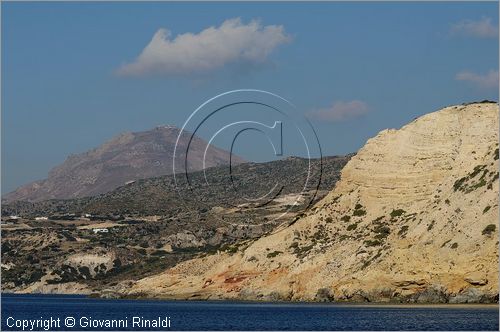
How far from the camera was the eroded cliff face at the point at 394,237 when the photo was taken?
116750mm

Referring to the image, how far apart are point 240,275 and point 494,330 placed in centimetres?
7843

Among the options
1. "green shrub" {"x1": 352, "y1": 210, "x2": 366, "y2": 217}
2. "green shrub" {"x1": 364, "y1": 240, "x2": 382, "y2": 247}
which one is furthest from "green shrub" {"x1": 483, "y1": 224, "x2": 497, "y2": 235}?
"green shrub" {"x1": 352, "y1": 210, "x2": 366, "y2": 217}

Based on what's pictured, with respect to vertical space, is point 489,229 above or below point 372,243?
above

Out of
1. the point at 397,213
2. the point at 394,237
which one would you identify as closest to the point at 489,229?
the point at 394,237

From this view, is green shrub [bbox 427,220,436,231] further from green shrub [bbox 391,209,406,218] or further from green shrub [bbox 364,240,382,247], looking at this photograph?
green shrub [bbox 391,209,406,218]

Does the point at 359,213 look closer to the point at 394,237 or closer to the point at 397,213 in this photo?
the point at 397,213

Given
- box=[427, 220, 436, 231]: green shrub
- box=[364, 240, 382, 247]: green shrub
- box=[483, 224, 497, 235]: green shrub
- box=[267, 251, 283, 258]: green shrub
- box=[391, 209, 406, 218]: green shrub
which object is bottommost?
box=[267, 251, 283, 258]: green shrub

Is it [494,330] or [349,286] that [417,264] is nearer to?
[349,286]

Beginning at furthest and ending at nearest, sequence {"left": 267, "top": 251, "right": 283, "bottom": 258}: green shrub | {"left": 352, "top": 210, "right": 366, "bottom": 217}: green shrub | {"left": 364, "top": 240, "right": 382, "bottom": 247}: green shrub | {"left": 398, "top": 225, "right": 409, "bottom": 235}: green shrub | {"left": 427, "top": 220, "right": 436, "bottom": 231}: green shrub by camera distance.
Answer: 1. {"left": 352, "top": 210, "right": 366, "bottom": 217}: green shrub
2. {"left": 267, "top": 251, "right": 283, "bottom": 258}: green shrub
3. {"left": 364, "top": 240, "right": 382, "bottom": 247}: green shrub
4. {"left": 398, "top": 225, "right": 409, "bottom": 235}: green shrub
5. {"left": 427, "top": 220, "right": 436, "bottom": 231}: green shrub

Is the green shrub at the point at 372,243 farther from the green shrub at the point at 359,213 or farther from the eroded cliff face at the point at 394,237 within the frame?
the green shrub at the point at 359,213

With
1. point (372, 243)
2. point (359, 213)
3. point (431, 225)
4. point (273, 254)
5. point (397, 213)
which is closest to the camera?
point (431, 225)

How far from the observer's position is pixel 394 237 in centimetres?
13488

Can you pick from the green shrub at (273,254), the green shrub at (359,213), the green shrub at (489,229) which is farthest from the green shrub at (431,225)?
the green shrub at (273,254)

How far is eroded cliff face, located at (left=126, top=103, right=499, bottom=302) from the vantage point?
383 feet
